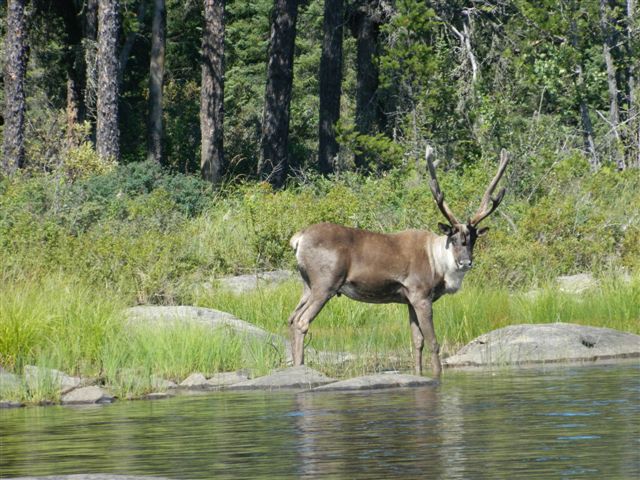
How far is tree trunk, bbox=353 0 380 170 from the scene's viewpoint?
35.9 meters

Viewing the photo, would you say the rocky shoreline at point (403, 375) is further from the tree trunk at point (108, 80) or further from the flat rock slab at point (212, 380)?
the tree trunk at point (108, 80)

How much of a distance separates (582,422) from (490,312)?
8430mm

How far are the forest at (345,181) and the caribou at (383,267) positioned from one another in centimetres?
101

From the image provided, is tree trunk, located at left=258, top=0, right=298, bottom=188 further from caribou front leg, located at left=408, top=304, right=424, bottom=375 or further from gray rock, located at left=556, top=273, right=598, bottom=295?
caribou front leg, located at left=408, top=304, right=424, bottom=375

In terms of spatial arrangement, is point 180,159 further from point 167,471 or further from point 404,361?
point 167,471

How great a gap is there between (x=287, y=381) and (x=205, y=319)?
3.36 meters

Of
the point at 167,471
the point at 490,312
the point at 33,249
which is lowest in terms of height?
the point at 167,471

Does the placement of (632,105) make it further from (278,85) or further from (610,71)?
(278,85)

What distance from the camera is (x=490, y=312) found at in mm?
18609

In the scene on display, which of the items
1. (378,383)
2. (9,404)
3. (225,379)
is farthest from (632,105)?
(9,404)

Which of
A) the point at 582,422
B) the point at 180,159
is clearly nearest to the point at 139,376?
the point at 582,422

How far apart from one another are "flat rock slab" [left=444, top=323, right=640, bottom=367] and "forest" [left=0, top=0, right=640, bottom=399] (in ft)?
3.91

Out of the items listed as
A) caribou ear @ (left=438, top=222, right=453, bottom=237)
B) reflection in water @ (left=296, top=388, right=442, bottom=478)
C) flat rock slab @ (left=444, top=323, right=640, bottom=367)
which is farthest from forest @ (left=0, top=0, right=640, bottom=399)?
reflection in water @ (left=296, top=388, right=442, bottom=478)

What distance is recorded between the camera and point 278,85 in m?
35.2
